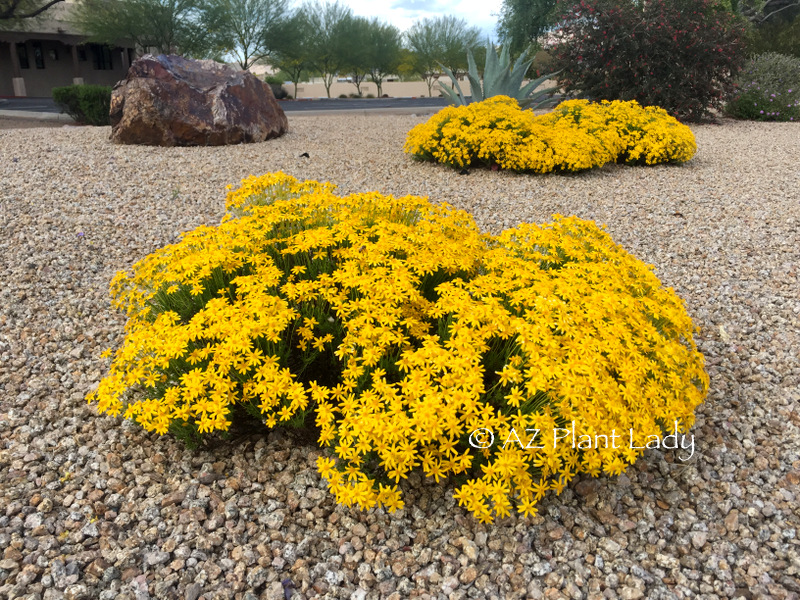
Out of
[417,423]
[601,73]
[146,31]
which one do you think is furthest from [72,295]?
[146,31]

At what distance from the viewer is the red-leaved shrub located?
13289 millimetres

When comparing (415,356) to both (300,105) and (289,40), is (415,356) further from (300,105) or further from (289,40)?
(289,40)

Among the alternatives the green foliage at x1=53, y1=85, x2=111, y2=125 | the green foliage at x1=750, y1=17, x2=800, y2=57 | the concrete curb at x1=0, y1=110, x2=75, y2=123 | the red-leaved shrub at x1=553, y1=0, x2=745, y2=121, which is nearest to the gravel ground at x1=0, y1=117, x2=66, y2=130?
the concrete curb at x1=0, y1=110, x2=75, y2=123

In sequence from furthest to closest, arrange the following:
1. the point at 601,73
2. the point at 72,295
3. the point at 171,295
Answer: the point at 601,73
the point at 72,295
the point at 171,295

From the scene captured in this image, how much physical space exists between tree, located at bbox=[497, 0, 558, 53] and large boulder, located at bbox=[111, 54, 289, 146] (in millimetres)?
26697

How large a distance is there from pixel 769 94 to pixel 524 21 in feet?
72.3

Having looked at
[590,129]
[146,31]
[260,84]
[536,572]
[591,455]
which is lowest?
[536,572]

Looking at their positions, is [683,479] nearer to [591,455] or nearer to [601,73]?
[591,455]

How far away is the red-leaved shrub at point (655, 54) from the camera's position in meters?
13.3

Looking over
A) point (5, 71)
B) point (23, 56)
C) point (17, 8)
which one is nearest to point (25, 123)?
point (17, 8)

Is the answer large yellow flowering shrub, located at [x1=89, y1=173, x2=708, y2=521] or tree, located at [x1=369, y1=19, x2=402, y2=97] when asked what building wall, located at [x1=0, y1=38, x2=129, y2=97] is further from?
large yellow flowering shrub, located at [x1=89, y1=173, x2=708, y2=521]

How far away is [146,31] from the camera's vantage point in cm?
2645

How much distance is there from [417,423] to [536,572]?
0.79 metres

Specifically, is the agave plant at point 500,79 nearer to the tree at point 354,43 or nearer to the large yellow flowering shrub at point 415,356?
the large yellow flowering shrub at point 415,356
